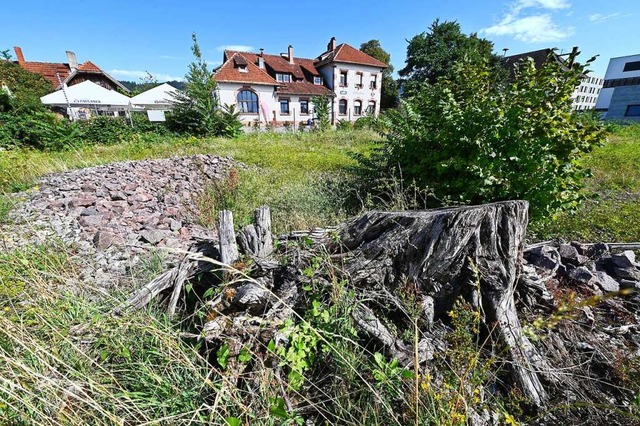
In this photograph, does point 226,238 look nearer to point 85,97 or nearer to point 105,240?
point 105,240

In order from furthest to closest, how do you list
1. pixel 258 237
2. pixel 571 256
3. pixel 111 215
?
1. pixel 111 215
2. pixel 571 256
3. pixel 258 237

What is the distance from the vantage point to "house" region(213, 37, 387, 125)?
24.3 metres

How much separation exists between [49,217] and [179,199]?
1.84 metres

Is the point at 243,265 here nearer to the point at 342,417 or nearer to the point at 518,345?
the point at 342,417

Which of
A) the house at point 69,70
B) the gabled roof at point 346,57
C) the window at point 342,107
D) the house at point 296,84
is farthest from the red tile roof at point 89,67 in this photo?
the window at point 342,107

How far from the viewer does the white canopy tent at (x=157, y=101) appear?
15000mm

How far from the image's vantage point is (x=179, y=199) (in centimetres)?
526

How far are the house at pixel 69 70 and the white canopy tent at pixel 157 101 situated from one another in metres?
14.8

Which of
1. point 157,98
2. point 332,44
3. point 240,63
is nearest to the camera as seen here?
point 157,98

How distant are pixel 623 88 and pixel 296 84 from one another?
37417 mm

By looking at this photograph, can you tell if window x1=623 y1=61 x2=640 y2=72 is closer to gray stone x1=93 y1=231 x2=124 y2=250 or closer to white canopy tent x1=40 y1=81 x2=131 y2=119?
gray stone x1=93 y1=231 x2=124 y2=250

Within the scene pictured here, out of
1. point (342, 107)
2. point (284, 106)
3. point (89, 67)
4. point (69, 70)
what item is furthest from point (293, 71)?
point (69, 70)

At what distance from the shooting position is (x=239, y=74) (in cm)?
2402

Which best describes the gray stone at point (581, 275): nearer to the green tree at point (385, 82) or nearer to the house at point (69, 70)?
the house at point (69, 70)
